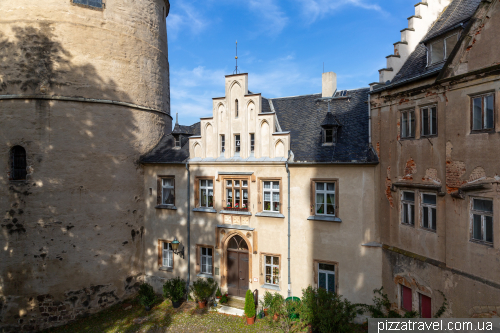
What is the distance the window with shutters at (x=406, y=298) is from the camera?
35.7 ft

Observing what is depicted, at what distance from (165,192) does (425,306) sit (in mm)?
12555

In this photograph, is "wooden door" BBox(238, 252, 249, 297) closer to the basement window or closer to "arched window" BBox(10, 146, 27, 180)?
"arched window" BBox(10, 146, 27, 180)

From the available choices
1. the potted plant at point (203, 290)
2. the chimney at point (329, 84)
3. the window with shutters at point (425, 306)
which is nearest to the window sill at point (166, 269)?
the potted plant at point (203, 290)

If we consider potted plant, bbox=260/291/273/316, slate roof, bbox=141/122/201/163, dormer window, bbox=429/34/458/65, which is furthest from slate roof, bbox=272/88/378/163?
potted plant, bbox=260/291/273/316

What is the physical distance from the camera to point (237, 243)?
14.8m

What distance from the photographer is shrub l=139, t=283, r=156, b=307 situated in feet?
48.0

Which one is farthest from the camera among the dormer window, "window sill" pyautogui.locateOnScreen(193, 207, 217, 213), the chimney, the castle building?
the chimney

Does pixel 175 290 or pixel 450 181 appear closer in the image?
pixel 450 181

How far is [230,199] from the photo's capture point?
48.7 feet

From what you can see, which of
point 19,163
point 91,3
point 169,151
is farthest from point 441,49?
point 19,163

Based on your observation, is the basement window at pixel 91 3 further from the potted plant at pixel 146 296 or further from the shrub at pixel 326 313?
the shrub at pixel 326 313

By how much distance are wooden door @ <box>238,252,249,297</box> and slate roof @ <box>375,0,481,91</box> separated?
30.9 feet

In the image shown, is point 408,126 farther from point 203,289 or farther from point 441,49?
point 203,289

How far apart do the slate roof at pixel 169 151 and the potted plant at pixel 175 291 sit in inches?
236
